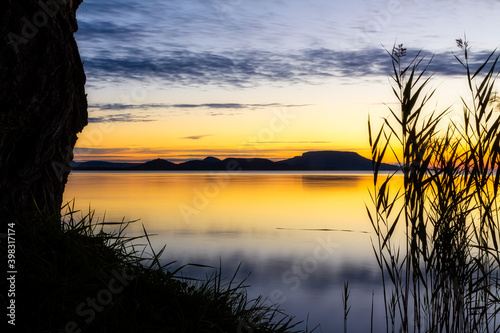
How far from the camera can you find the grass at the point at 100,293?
2.54 metres

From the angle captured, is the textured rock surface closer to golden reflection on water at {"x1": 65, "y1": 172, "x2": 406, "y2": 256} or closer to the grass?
the grass

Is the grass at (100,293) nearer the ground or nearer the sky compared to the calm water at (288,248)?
nearer the sky

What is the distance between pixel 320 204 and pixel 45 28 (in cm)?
1765

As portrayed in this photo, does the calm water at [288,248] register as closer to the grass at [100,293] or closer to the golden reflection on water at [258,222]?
the golden reflection on water at [258,222]

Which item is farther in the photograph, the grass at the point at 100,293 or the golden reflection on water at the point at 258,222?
the golden reflection on water at the point at 258,222

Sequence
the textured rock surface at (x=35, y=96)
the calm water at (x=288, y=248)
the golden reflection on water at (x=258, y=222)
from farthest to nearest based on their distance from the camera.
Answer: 1. the golden reflection on water at (x=258, y=222)
2. the calm water at (x=288, y=248)
3. the textured rock surface at (x=35, y=96)

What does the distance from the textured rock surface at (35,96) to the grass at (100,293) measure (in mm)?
409

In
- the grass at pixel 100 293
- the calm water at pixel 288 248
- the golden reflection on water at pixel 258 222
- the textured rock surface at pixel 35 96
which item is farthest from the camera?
the golden reflection on water at pixel 258 222

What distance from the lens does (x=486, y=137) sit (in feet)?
12.2

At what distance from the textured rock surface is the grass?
0.41m

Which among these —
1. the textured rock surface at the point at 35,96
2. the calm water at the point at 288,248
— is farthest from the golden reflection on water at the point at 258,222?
the textured rock surface at the point at 35,96

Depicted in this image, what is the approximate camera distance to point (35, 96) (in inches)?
132

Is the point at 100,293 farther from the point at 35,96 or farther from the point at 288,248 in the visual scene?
the point at 288,248

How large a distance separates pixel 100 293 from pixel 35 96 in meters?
1.57
